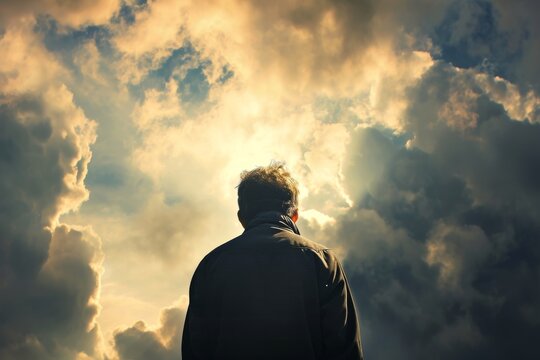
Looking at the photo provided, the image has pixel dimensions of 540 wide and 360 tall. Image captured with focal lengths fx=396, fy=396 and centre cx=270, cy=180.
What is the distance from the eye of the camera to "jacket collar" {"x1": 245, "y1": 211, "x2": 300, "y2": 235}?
5879mm

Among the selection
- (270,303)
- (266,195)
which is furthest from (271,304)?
(266,195)

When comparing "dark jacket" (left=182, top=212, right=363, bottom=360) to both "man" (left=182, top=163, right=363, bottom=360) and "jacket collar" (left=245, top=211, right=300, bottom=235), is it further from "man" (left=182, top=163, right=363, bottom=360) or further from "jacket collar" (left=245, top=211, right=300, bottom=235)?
"jacket collar" (left=245, top=211, right=300, bottom=235)

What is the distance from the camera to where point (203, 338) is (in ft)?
17.0

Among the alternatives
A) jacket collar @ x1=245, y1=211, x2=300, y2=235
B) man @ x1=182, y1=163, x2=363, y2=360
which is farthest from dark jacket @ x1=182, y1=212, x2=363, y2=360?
jacket collar @ x1=245, y1=211, x2=300, y2=235

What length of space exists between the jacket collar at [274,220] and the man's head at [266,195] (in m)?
0.20

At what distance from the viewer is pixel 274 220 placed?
5914 mm

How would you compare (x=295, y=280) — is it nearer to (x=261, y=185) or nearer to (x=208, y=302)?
(x=208, y=302)

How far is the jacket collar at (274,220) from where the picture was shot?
19.3 ft

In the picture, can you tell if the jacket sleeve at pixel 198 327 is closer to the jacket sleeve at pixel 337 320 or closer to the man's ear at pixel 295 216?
the jacket sleeve at pixel 337 320

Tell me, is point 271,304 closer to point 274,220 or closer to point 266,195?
point 274,220

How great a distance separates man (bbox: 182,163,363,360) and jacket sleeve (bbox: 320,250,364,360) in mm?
11

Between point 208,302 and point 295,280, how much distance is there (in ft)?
3.89

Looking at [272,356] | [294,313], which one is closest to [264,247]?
[294,313]

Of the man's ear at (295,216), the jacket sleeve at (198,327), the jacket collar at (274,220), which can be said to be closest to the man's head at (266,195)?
the man's ear at (295,216)
